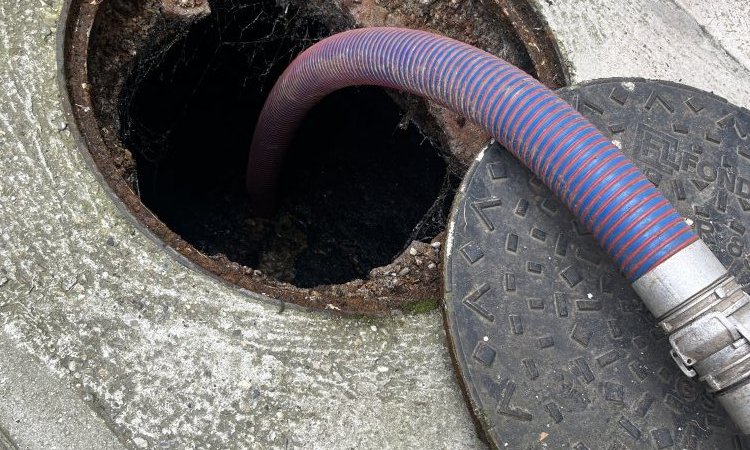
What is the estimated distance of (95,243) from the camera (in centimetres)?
238

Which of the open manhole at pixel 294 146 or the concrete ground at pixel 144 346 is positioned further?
the open manhole at pixel 294 146

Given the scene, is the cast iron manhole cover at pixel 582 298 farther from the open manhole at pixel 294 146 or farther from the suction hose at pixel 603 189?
the open manhole at pixel 294 146

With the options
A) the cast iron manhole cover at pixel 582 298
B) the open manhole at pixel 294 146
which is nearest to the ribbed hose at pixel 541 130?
the cast iron manhole cover at pixel 582 298

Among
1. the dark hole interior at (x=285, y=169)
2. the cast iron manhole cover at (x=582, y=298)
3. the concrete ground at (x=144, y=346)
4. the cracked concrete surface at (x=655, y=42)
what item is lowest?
the dark hole interior at (x=285, y=169)

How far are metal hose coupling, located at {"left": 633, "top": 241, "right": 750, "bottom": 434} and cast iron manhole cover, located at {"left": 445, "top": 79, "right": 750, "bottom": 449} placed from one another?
18 cm

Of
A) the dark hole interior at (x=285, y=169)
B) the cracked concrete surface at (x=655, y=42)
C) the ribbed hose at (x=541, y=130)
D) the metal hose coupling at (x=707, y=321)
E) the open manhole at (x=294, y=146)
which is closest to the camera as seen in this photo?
the metal hose coupling at (x=707, y=321)

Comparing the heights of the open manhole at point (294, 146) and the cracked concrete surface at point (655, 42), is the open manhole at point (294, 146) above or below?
below

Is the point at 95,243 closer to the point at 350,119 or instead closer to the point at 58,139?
the point at 58,139

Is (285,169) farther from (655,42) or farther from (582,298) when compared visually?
(582,298)

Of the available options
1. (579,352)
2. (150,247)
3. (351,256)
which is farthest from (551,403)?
(351,256)

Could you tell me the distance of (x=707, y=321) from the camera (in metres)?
2.06

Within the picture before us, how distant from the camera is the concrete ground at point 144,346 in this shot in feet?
7.20

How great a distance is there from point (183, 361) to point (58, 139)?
3.33ft

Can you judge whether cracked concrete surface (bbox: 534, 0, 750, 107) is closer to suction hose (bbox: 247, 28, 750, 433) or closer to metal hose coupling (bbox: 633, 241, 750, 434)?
suction hose (bbox: 247, 28, 750, 433)
